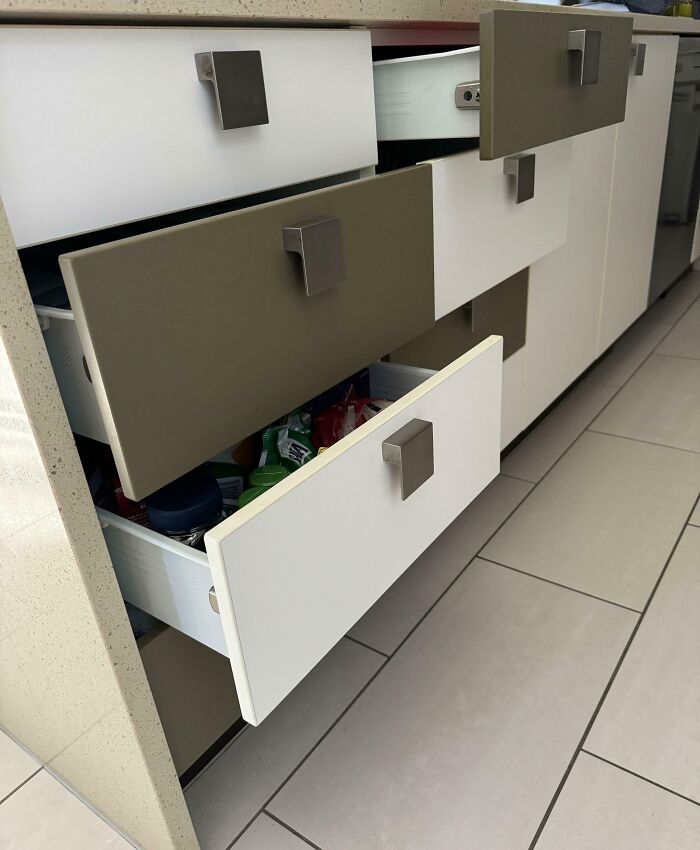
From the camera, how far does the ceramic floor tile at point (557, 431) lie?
1501mm

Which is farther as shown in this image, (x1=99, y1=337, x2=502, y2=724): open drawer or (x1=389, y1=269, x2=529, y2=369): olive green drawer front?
(x1=389, y1=269, x2=529, y2=369): olive green drawer front

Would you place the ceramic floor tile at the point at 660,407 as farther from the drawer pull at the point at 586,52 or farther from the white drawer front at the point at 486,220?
the drawer pull at the point at 586,52

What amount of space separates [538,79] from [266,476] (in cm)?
52

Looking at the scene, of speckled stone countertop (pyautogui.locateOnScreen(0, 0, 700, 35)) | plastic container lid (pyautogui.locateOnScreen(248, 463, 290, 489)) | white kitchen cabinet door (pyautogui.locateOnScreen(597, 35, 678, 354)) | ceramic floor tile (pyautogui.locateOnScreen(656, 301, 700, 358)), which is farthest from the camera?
ceramic floor tile (pyautogui.locateOnScreen(656, 301, 700, 358))

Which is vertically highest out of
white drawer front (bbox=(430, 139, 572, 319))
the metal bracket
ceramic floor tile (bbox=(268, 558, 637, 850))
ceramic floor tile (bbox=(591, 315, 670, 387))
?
the metal bracket

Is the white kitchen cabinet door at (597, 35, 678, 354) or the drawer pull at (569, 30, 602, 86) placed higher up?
the drawer pull at (569, 30, 602, 86)

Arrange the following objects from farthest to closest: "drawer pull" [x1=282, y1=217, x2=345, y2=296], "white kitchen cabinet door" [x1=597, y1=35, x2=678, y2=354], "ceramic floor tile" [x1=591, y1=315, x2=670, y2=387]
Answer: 1. "ceramic floor tile" [x1=591, y1=315, x2=670, y2=387]
2. "white kitchen cabinet door" [x1=597, y1=35, x2=678, y2=354]
3. "drawer pull" [x1=282, y1=217, x2=345, y2=296]

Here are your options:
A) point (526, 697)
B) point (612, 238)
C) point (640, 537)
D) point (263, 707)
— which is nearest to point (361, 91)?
point (263, 707)

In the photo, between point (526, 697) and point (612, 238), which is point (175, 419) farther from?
point (612, 238)

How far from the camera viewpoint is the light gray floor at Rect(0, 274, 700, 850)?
829 mm

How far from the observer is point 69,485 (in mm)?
561

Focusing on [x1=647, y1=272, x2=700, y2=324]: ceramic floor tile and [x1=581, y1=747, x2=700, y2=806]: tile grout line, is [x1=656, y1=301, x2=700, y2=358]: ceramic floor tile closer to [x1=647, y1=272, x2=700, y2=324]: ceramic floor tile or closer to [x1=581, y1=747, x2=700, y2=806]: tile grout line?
[x1=647, y1=272, x2=700, y2=324]: ceramic floor tile

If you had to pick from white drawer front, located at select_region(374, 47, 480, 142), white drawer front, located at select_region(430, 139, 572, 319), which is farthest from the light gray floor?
white drawer front, located at select_region(374, 47, 480, 142)

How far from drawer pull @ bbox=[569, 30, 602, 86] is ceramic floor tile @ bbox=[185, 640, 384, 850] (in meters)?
0.82
